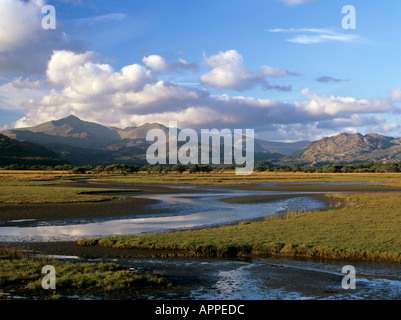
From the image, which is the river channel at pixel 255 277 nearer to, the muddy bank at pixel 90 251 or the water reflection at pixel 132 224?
the water reflection at pixel 132 224

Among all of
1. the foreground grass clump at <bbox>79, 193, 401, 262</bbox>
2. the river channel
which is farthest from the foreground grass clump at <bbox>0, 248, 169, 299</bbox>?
the foreground grass clump at <bbox>79, 193, 401, 262</bbox>

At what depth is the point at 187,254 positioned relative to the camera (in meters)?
25.2

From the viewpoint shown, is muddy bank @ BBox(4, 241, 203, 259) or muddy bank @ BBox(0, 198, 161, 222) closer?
muddy bank @ BBox(4, 241, 203, 259)

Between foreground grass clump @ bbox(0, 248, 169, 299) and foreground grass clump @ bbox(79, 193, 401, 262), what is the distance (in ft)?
21.8

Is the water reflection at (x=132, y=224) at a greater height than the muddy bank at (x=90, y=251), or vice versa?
the muddy bank at (x=90, y=251)

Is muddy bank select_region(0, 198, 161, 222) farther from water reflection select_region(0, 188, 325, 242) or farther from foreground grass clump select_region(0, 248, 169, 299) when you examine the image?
foreground grass clump select_region(0, 248, 169, 299)

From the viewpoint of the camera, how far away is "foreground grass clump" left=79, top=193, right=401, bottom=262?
80.9 feet

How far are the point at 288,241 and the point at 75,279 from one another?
15.5 m

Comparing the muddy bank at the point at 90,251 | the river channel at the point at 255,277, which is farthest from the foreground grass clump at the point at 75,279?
the muddy bank at the point at 90,251

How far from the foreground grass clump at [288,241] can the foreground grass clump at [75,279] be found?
666cm

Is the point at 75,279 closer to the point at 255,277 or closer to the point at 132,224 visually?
the point at 255,277

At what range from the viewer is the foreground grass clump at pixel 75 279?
55.5 feet

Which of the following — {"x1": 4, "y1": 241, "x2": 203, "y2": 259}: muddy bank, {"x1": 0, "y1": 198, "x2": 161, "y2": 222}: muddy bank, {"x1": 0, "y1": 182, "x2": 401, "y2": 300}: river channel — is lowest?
{"x1": 0, "y1": 198, "x2": 161, "y2": 222}: muddy bank

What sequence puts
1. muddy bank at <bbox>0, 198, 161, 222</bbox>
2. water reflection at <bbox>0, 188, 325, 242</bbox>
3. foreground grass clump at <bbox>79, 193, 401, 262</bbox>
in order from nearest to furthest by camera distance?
foreground grass clump at <bbox>79, 193, 401, 262</bbox> → water reflection at <bbox>0, 188, 325, 242</bbox> → muddy bank at <bbox>0, 198, 161, 222</bbox>
